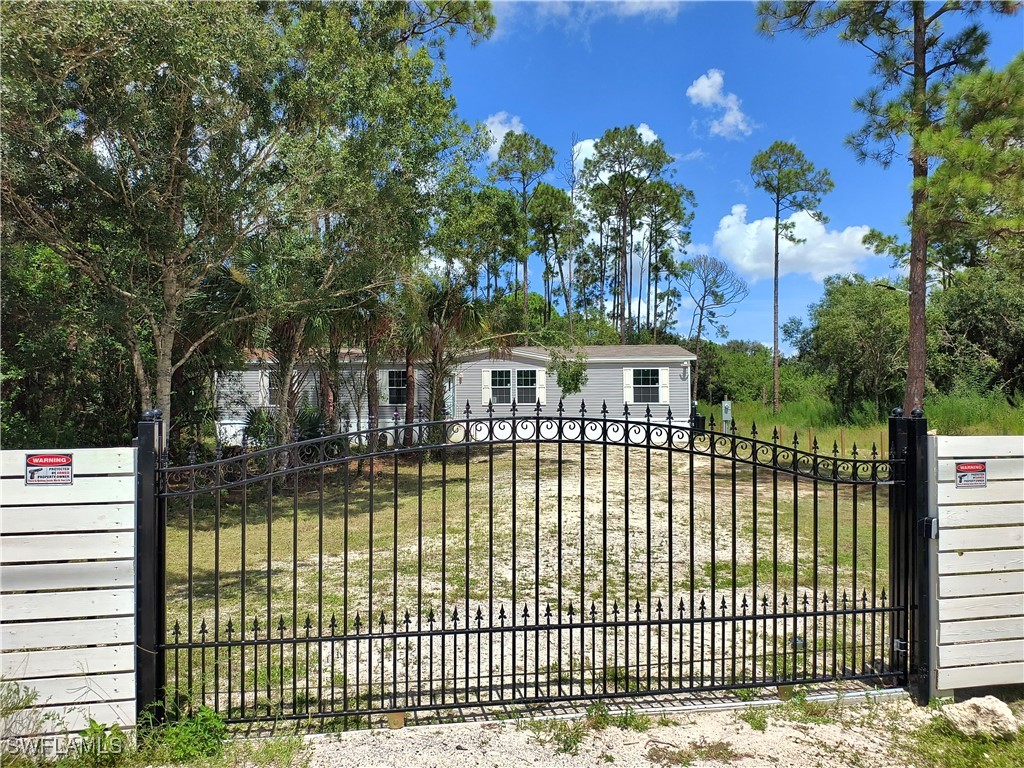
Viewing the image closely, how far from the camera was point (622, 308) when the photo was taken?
114 feet

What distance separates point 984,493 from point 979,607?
2.16ft

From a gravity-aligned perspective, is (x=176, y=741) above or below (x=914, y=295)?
below

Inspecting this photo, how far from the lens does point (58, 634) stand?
2.64 meters

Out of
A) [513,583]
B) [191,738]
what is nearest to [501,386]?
[513,583]

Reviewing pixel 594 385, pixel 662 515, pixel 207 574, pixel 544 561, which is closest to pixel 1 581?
pixel 207 574

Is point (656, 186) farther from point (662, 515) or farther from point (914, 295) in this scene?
point (662, 515)

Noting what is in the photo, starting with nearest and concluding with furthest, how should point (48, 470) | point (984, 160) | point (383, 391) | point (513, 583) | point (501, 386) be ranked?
point (48, 470) < point (513, 583) < point (984, 160) < point (383, 391) < point (501, 386)

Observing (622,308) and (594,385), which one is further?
(622,308)

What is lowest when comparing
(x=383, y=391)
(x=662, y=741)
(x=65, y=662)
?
(x=662, y=741)

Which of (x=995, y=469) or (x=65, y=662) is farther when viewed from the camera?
(x=995, y=469)

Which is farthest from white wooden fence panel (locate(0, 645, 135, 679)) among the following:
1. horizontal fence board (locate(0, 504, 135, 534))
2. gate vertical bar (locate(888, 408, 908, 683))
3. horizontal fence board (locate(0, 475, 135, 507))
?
gate vertical bar (locate(888, 408, 908, 683))

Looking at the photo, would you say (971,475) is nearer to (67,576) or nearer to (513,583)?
(513,583)

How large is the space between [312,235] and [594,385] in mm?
12552

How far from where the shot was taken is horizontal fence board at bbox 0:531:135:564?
2.60 metres
